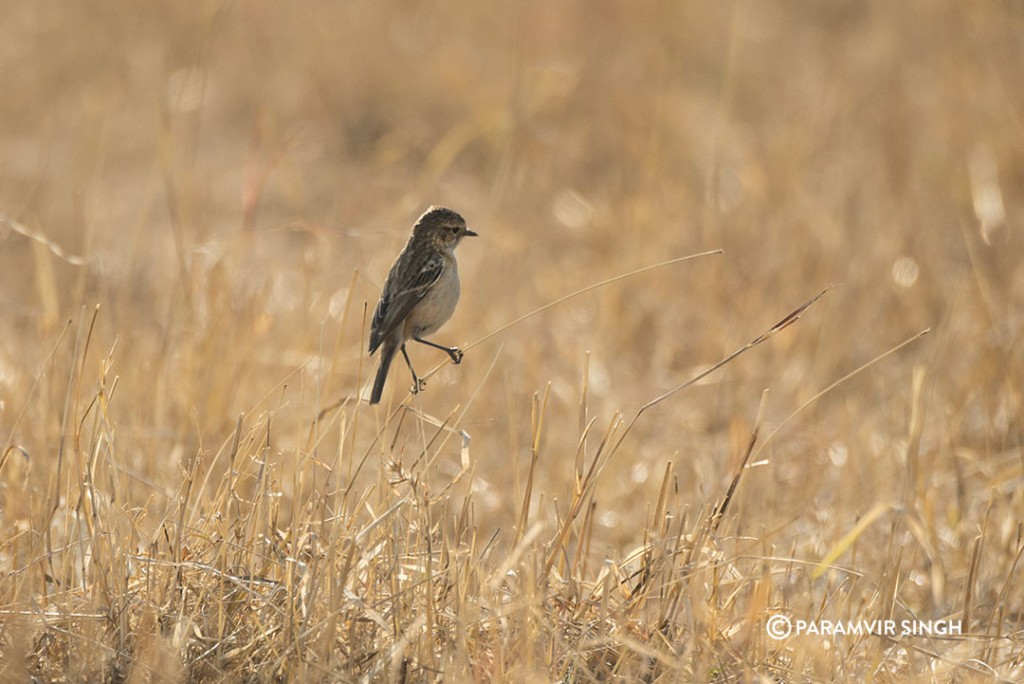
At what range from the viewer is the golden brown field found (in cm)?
309

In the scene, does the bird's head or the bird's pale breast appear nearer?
the bird's pale breast

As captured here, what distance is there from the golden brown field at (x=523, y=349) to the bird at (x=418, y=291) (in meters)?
0.23

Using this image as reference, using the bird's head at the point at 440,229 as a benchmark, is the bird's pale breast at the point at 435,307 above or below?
below

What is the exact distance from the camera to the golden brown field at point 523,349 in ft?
10.1

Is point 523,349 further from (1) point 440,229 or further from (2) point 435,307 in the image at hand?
(2) point 435,307

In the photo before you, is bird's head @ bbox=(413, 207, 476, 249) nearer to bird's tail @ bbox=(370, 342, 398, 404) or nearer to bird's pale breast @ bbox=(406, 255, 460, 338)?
bird's pale breast @ bbox=(406, 255, 460, 338)

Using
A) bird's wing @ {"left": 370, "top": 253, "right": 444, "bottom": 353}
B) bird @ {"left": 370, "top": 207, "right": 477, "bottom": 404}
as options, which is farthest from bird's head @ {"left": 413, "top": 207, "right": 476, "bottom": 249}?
bird's wing @ {"left": 370, "top": 253, "right": 444, "bottom": 353}

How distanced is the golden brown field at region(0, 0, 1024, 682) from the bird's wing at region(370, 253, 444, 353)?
256 mm

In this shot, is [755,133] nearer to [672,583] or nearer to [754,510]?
[754,510]

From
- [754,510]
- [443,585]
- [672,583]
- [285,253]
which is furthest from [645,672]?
[285,253]

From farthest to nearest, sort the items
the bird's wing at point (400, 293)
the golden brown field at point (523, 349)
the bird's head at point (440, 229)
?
the bird's head at point (440, 229)
the bird's wing at point (400, 293)
the golden brown field at point (523, 349)

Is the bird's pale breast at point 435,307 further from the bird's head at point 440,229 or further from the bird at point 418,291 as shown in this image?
the bird's head at point 440,229

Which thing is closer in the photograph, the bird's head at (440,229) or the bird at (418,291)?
the bird at (418,291)

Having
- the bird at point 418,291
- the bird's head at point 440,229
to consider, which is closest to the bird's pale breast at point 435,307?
the bird at point 418,291
